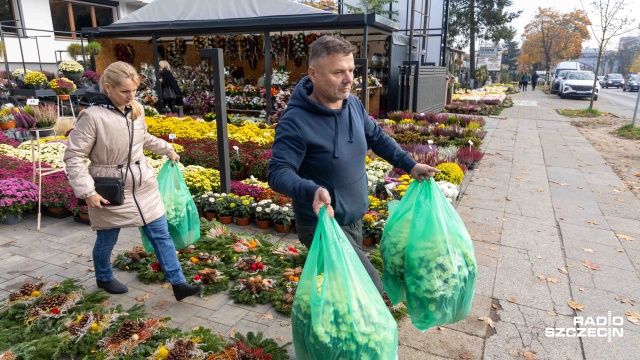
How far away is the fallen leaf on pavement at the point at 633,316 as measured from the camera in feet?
9.84

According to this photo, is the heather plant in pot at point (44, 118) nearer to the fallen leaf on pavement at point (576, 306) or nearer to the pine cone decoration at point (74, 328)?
the pine cone decoration at point (74, 328)

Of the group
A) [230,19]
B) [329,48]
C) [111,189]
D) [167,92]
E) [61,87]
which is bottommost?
[111,189]

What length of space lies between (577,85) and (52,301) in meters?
28.9

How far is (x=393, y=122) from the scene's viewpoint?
1061 centimetres

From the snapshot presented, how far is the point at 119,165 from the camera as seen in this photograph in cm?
277

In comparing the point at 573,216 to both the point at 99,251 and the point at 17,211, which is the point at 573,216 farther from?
the point at 17,211

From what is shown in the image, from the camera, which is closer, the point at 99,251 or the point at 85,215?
the point at 99,251

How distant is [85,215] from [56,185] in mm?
864

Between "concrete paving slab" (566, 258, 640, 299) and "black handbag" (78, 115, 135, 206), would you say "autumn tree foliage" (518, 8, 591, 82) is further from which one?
"black handbag" (78, 115, 135, 206)

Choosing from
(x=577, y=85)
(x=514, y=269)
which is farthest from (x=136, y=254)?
(x=577, y=85)

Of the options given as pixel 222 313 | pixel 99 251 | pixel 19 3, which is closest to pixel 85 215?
pixel 99 251

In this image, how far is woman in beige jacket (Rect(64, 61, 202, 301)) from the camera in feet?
8.53

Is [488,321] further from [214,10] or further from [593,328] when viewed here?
[214,10]

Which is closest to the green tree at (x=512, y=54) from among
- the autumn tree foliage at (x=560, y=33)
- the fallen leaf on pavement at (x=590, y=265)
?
the autumn tree foliage at (x=560, y=33)
